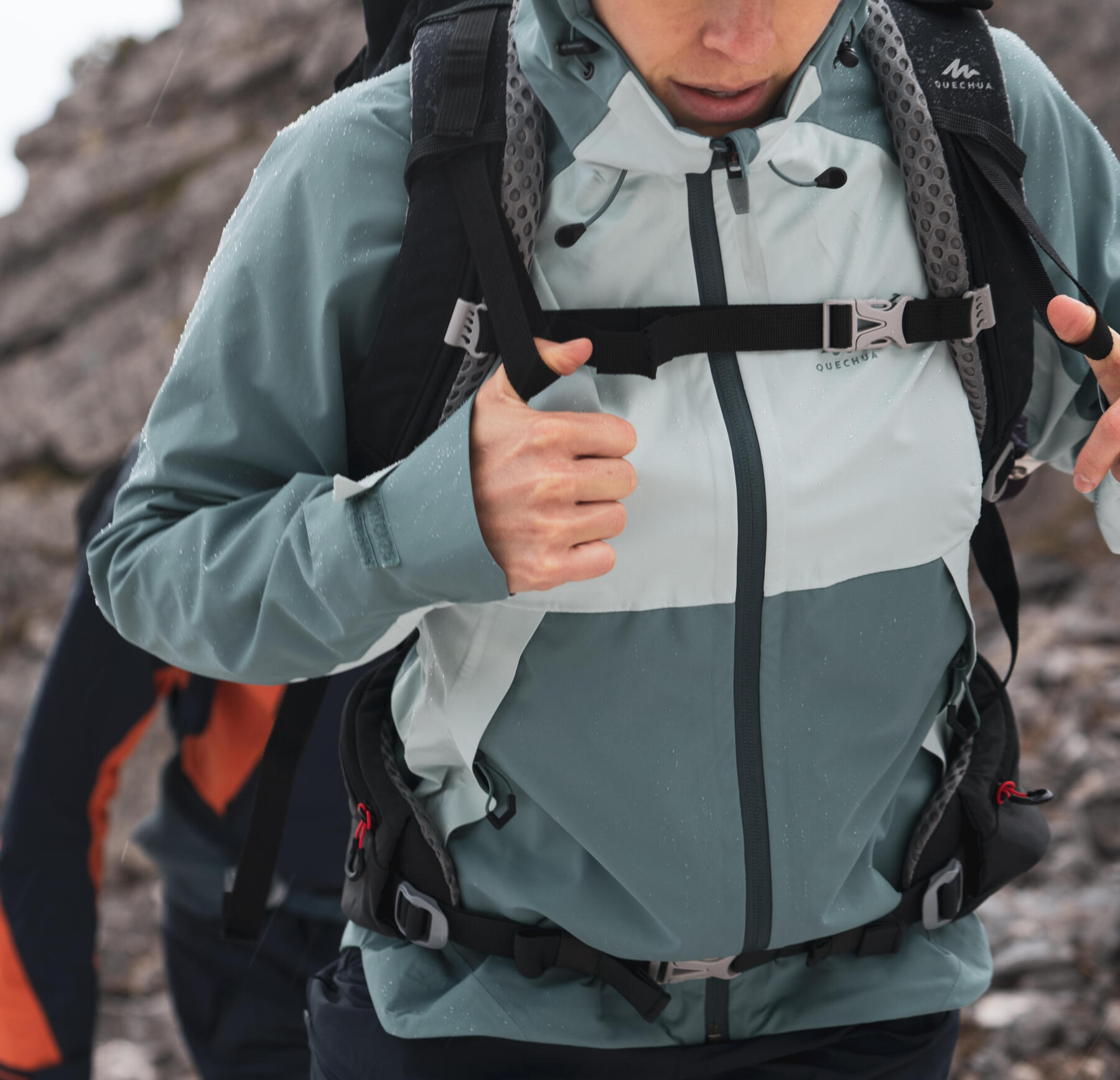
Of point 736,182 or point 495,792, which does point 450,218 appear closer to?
point 736,182

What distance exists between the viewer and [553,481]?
1453mm

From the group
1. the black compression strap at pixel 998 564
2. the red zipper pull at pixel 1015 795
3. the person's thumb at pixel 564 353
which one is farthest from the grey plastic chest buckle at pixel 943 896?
the person's thumb at pixel 564 353

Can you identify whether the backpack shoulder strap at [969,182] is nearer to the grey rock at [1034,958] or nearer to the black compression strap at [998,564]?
the black compression strap at [998,564]

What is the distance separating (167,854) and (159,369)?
6.09 meters

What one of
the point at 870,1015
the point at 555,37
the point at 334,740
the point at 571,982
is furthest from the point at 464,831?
the point at 334,740

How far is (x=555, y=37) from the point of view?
61.9 inches

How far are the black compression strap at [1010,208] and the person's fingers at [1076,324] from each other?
0.05 ft

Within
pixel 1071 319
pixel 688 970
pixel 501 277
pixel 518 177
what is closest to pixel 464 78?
pixel 518 177

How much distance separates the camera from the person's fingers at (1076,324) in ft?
5.33

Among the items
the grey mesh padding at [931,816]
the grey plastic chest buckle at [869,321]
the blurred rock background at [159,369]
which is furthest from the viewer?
the blurred rock background at [159,369]

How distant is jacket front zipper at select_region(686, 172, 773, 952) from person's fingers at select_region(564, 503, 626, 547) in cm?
22

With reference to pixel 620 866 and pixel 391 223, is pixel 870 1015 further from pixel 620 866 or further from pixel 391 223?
pixel 391 223

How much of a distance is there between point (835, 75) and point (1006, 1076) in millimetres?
3241

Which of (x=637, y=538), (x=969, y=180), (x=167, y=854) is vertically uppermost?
(x=969, y=180)
